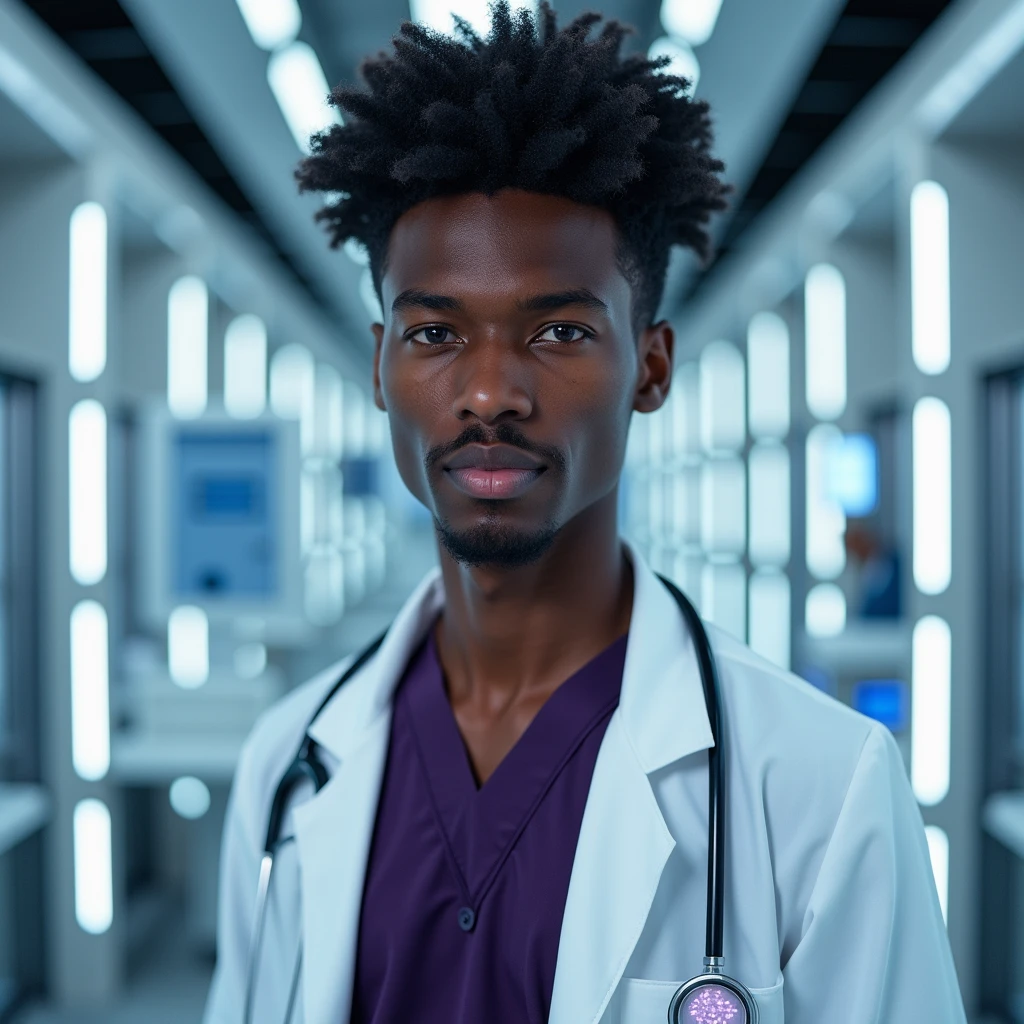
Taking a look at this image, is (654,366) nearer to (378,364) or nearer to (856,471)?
(378,364)

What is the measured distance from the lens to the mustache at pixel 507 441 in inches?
32.3

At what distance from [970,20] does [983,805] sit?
2.00 meters

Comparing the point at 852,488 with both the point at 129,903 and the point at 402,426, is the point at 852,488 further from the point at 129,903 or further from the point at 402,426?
the point at 402,426

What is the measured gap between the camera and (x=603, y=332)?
34.0 inches

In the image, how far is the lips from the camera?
0.82 meters

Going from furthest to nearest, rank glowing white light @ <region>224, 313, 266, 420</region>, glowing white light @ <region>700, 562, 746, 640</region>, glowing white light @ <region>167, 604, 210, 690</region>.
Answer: glowing white light @ <region>700, 562, 746, 640</region> < glowing white light @ <region>224, 313, 266, 420</region> < glowing white light @ <region>167, 604, 210, 690</region>

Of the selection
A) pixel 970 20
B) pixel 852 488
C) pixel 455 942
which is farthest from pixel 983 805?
pixel 455 942

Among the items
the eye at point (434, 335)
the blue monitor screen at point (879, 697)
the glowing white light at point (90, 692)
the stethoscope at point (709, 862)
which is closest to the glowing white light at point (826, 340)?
the blue monitor screen at point (879, 697)

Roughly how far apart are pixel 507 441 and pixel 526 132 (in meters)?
0.29

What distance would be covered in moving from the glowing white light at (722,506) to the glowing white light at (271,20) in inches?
162

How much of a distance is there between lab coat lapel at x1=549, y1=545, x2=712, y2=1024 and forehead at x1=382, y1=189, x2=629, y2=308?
34 cm

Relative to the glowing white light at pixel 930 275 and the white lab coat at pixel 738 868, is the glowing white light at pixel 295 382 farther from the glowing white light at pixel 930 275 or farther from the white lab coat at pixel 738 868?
the white lab coat at pixel 738 868

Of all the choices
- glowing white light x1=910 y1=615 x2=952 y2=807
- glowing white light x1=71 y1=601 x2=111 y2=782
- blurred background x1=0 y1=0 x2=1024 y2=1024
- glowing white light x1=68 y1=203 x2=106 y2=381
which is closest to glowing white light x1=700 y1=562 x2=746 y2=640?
blurred background x1=0 y1=0 x2=1024 y2=1024

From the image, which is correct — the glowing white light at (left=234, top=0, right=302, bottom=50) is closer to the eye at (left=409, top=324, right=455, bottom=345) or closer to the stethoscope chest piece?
the eye at (left=409, top=324, right=455, bottom=345)
